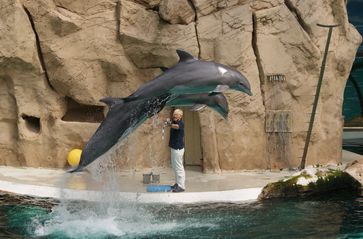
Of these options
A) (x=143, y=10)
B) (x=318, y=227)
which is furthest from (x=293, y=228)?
(x=143, y=10)

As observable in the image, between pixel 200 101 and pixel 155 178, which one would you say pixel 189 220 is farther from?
pixel 155 178

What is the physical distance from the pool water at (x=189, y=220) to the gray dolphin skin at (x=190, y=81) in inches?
60.5

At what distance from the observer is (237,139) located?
10.7 m

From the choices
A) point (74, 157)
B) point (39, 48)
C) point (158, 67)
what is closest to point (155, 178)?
point (74, 157)

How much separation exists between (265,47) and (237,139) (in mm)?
1594

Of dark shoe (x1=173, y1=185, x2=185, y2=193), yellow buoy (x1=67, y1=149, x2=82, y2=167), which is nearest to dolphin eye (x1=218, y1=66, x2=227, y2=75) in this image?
dark shoe (x1=173, y1=185, x2=185, y2=193)

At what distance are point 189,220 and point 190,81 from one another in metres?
1.84

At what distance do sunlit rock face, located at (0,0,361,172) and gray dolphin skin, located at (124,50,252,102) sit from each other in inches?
148

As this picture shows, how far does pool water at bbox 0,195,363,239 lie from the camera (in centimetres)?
699

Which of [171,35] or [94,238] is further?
[171,35]

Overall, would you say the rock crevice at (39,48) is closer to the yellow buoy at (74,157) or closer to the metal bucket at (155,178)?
the yellow buoy at (74,157)

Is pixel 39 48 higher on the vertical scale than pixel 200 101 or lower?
higher

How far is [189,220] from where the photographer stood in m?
7.57

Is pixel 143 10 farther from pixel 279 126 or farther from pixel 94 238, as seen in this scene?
pixel 94 238
